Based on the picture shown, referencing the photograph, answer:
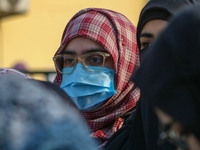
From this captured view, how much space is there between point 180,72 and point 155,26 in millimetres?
1161

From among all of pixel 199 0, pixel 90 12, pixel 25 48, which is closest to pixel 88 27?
pixel 90 12

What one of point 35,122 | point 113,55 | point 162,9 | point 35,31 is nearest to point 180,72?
point 35,122

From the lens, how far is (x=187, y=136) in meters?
1.00

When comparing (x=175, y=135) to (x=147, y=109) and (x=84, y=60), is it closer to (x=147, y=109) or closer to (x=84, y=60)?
(x=147, y=109)

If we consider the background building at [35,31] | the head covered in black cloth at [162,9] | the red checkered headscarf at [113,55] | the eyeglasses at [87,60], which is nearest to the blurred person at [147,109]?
the head covered in black cloth at [162,9]

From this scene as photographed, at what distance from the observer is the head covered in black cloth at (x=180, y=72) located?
95 cm

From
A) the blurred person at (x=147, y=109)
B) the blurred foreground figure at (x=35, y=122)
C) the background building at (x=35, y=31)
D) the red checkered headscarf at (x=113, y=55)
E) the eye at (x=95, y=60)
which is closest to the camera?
the blurred foreground figure at (x=35, y=122)

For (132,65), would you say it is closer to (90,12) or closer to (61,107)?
(90,12)

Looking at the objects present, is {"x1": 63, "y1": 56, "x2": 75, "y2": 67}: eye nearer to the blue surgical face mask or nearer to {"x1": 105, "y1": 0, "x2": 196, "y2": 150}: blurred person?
the blue surgical face mask

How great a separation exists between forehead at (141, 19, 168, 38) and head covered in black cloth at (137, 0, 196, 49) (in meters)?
0.02

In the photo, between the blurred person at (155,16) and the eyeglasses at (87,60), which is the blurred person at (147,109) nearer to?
the blurred person at (155,16)

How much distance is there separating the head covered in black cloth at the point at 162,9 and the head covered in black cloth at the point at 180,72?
0.96 metres

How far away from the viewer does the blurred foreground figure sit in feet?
2.90

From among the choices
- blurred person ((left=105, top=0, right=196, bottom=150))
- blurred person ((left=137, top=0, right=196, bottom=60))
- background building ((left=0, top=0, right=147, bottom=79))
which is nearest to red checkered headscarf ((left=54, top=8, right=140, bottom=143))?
blurred person ((left=105, top=0, right=196, bottom=150))
